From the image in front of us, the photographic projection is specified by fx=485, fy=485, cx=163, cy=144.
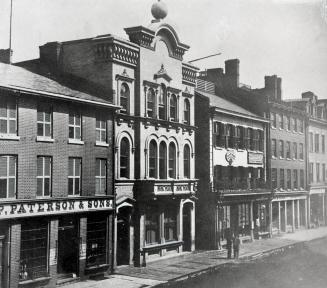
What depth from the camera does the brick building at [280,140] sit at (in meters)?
47.2

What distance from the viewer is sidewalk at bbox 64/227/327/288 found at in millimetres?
25031

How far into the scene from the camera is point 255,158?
146ft

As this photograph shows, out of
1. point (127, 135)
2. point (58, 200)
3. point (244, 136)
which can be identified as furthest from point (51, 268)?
point (244, 136)

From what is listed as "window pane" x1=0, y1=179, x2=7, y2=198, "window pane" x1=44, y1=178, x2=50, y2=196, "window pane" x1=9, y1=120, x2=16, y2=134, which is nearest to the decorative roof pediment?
"window pane" x1=44, y1=178, x2=50, y2=196

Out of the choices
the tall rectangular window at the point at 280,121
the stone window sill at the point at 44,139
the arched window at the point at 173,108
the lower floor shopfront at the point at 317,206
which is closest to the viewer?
the stone window sill at the point at 44,139

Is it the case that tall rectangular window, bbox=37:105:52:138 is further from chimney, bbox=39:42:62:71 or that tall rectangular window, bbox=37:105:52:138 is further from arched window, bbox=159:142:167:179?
arched window, bbox=159:142:167:179

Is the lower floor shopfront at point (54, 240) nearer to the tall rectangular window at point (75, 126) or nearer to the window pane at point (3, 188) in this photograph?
the window pane at point (3, 188)

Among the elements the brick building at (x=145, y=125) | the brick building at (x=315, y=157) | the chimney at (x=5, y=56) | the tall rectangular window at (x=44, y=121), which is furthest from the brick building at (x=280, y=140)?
the tall rectangular window at (x=44, y=121)

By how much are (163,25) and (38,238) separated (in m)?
17.1

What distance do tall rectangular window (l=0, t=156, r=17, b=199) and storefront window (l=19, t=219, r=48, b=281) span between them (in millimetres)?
1670

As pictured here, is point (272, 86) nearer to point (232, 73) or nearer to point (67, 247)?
point (232, 73)

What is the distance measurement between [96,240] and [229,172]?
56.1 feet

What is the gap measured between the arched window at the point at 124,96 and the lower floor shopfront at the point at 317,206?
32.5 m

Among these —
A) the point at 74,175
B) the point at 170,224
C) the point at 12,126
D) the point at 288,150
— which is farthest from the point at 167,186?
the point at 288,150
